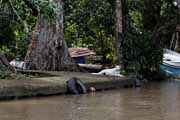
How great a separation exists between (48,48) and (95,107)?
8.07 m

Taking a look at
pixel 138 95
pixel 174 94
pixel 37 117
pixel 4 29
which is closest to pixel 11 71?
pixel 138 95

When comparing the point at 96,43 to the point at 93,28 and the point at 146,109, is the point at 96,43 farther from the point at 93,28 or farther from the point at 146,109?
the point at 146,109

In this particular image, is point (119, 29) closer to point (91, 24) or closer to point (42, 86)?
point (91, 24)

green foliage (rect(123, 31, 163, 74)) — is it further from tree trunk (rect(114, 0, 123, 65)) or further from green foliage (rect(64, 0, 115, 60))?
green foliage (rect(64, 0, 115, 60))

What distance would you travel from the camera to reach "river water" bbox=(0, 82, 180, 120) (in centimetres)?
906

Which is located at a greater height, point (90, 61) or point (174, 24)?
point (174, 24)

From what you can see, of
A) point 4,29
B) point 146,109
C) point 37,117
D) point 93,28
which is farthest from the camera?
point 93,28

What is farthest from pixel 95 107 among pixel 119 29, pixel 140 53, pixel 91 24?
pixel 91 24

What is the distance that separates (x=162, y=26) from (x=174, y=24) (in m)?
0.81

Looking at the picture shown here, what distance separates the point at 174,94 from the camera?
14172mm

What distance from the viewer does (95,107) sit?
1054 centimetres

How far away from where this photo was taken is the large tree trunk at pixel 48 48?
60.3 ft

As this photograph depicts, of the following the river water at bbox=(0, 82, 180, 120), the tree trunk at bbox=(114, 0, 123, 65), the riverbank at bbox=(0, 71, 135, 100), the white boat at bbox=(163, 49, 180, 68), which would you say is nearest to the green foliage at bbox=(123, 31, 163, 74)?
the tree trunk at bbox=(114, 0, 123, 65)

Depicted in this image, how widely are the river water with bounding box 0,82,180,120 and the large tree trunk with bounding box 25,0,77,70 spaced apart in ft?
16.9
